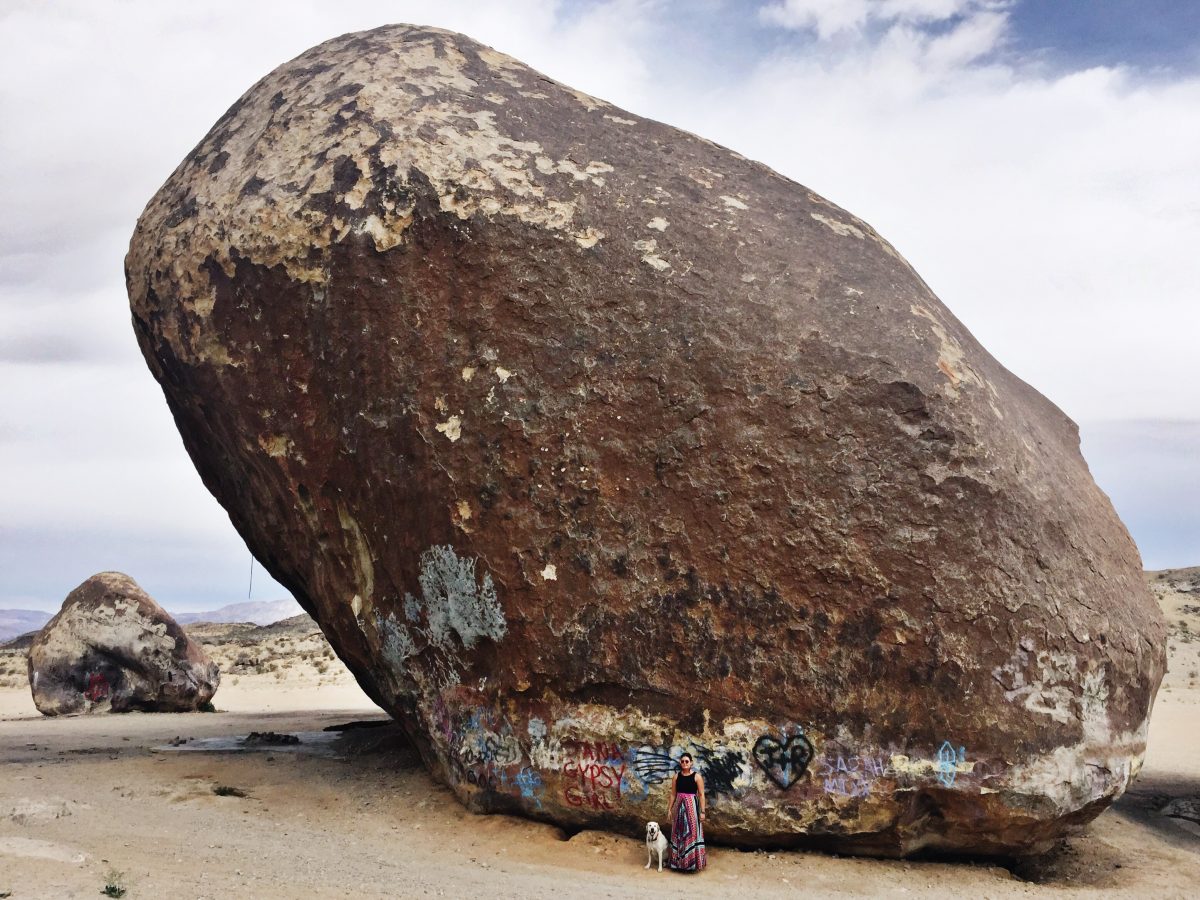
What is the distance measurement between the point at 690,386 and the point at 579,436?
768 mm

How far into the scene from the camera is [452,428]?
6.73m

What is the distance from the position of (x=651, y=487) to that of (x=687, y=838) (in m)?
2.06

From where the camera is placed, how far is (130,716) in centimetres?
1437

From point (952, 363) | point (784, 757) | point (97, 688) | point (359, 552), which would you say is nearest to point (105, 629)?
point (97, 688)

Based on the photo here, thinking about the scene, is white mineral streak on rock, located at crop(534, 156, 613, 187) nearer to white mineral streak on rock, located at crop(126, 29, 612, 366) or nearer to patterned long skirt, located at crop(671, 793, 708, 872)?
white mineral streak on rock, located at crop(126, 29, 612, 366)

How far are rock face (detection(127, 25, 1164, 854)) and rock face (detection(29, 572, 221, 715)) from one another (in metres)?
8.81

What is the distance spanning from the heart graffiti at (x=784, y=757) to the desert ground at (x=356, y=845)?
50 centimetres

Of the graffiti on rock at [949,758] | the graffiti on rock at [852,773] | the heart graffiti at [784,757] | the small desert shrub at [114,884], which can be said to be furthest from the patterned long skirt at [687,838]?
the small desert shrub at [114,884]

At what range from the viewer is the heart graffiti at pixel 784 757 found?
6.11 m

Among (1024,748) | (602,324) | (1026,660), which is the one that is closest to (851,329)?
(602,324)

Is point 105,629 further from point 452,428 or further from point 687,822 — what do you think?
point 687,822

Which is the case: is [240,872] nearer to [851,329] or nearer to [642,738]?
[642,738]

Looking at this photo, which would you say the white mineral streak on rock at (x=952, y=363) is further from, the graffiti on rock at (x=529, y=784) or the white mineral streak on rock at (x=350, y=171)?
the graffiti on rock at (x=529, y=784)

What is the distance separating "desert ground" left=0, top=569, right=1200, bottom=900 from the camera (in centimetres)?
526
